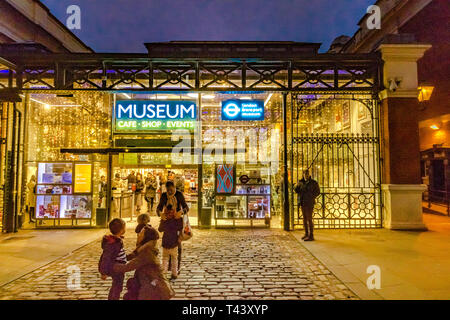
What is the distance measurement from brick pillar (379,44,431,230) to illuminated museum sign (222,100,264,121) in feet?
15.9

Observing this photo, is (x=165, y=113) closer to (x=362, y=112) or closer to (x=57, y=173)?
(x=57, y=173)

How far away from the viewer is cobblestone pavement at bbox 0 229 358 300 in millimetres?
5012

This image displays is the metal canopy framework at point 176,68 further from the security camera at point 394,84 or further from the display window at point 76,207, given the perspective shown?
the display window at point 76,207

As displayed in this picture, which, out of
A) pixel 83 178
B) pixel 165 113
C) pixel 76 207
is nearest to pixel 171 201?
pixel 165 113

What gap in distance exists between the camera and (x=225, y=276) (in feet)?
19.4

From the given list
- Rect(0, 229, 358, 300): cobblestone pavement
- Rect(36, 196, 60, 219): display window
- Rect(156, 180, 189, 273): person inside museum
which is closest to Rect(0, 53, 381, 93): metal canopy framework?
Rect(36, 196, 60, 219): display window

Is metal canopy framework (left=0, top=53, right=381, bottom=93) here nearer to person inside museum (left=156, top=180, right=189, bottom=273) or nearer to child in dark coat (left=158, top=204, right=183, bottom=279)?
person inside museum (left=156, top=180, right=189, bottom=273)

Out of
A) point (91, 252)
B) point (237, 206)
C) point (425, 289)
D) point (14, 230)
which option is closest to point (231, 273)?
point (425, 289)

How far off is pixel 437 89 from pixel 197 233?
16294 mm

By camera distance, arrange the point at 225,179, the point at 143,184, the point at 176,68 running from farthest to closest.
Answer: the point at 143,184
the point at 225,179
the point at 176,68

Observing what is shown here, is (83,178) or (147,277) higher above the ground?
(83,178)

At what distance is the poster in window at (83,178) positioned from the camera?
37.5ft

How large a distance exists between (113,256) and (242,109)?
30.0 ft

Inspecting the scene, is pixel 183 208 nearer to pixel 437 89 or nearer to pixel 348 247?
pixel 348 247
